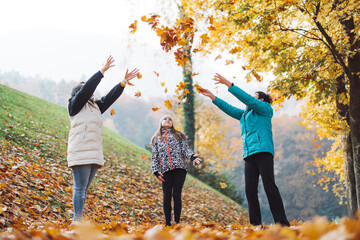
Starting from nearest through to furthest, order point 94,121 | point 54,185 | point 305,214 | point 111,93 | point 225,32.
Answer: point 94,121
point 111,93
point 54,185
point 225,32
point 305,214

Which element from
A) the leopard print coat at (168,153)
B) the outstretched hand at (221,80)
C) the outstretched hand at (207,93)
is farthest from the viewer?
the leopard print coat at (168,153)

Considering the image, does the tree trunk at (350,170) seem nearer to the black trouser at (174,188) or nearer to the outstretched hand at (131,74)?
the black trouser at (174,188)

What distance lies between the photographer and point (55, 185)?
5.67 metres

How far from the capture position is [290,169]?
37.7 metres

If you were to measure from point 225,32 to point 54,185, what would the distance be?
5.53 meters

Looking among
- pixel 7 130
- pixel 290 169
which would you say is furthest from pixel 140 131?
pixel 7 130

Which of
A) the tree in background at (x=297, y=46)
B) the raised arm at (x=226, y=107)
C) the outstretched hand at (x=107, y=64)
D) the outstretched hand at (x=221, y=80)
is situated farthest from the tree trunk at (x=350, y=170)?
the outstretched hand at (x=107, y=64)

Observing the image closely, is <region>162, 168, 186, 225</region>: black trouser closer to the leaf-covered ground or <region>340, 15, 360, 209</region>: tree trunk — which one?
the leaf-covered ground

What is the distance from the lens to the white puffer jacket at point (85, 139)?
11.1ft

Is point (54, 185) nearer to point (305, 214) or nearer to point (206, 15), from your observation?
point (206, 15)

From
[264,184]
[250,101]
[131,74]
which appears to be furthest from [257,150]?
[131,74]

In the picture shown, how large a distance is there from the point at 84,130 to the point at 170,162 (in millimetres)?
1517

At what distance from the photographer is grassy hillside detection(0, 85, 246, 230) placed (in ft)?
14.2

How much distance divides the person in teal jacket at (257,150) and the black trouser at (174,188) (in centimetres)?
108
